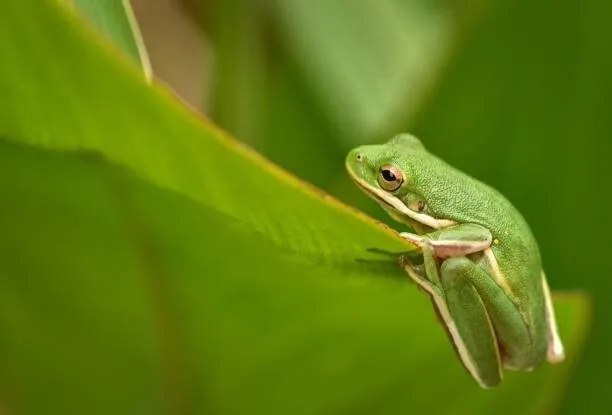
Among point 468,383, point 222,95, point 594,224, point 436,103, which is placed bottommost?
point 468,383

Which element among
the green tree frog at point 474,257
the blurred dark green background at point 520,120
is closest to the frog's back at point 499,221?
the green tree frog at point 474,257

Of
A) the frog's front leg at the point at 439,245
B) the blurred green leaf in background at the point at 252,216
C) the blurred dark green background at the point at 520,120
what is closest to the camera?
the blurred green leaf in background at the point at 252,216

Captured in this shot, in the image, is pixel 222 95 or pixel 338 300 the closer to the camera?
pixel 338 300

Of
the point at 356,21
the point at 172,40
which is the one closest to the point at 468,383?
the point at 356,21

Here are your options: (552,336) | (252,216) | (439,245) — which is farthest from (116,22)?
(552,336)

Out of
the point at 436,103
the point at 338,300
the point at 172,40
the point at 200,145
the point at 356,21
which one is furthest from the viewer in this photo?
the point at 172,40

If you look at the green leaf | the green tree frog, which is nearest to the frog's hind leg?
the green tree frog

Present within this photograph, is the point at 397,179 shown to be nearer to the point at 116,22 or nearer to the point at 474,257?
the point at 474,257

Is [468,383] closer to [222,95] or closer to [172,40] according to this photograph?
[222,95]

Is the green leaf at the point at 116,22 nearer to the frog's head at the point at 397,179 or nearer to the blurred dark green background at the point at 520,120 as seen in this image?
the frog's head at the point at 397,179
